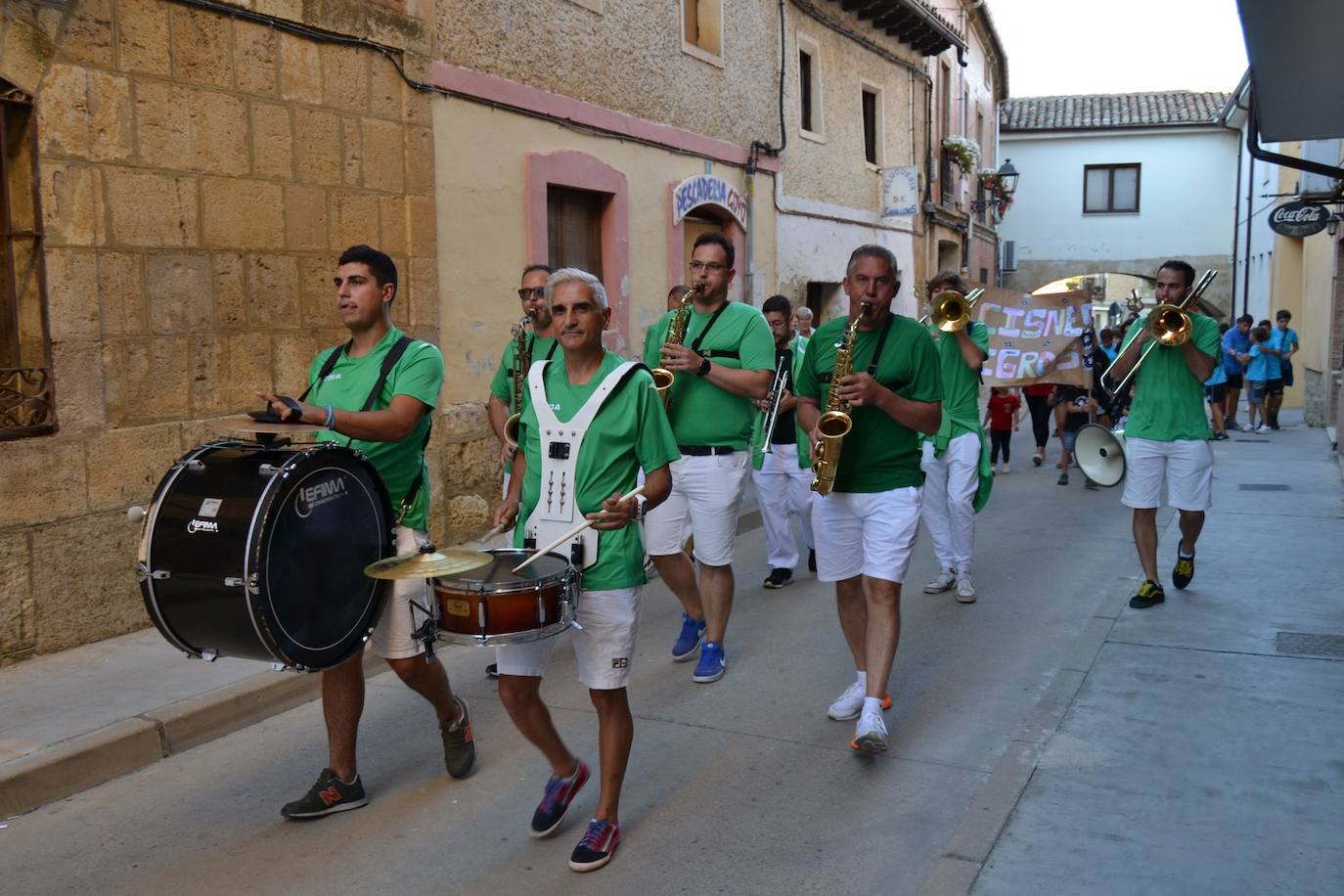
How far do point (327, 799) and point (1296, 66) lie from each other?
191 inches

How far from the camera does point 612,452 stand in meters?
3.70

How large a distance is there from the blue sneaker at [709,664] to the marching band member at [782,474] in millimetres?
1899

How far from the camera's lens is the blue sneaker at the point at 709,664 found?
5.77 metres

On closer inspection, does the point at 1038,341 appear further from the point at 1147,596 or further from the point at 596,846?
the point at 596,846

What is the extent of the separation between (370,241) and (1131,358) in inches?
193

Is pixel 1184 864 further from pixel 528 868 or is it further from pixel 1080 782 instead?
pixel 528 868

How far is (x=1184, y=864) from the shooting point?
3.61 m

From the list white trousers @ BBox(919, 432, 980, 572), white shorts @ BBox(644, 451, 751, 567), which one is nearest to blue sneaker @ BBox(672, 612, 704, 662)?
white shorts @ BBox(644, 451, 751, 567)

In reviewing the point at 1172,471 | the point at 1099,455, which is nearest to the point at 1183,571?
the point at 1172,471

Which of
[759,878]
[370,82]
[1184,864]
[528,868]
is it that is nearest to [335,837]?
[528,868]

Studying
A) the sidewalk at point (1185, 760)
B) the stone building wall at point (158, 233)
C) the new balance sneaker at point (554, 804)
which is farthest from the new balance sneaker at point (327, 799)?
the stone building wall at point (158, 233)

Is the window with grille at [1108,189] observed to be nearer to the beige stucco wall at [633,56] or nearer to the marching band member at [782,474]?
the beige stucco wall at [633,56]

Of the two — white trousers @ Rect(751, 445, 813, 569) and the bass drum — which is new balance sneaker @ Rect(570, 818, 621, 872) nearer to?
the bass drum

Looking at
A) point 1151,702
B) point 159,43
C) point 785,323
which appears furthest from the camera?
point 785,323
